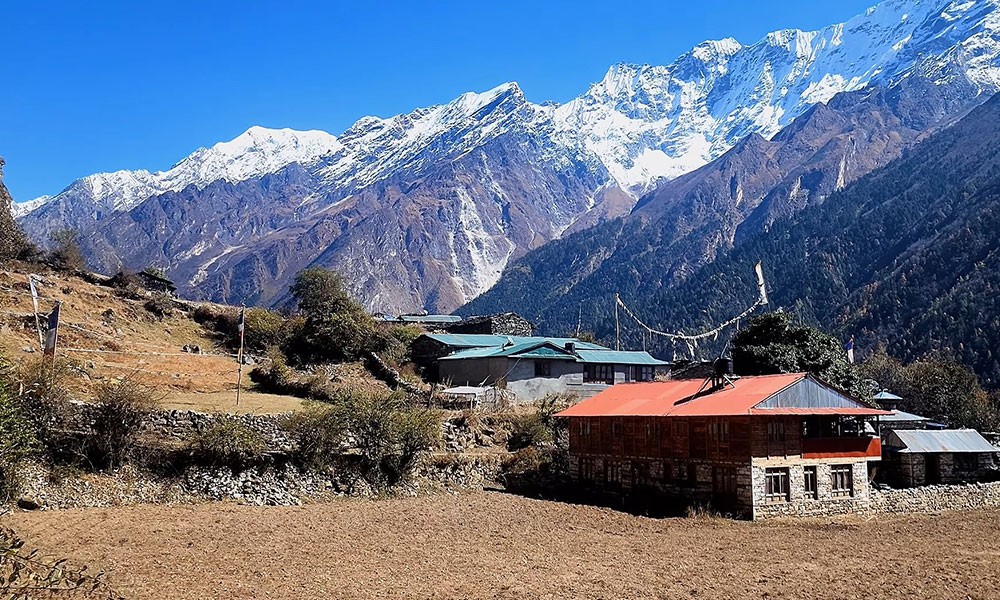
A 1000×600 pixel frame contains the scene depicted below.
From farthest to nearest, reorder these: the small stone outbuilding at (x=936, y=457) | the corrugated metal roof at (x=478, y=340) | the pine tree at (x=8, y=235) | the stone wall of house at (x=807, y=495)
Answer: the corrugated metal roof at (x=478, y=340)
the pine tree at (x=8, y=235)
the small stone outbuilding at (x=936, y=457)
the stone wall of house at (x=807, y=495)

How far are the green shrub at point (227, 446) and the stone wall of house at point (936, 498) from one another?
26.3 metres

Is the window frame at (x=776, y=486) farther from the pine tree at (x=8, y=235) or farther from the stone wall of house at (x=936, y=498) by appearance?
the pine tree at (x=8, y=235)

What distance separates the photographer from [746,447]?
104 feet

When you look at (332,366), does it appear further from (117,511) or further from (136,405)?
(117,511)

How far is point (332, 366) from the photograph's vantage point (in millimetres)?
54969

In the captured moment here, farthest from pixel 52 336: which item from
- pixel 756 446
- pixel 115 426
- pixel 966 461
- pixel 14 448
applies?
pixel 966 461

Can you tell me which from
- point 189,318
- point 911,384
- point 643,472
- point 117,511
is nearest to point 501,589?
point 117,511

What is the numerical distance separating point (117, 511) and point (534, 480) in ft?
61.3

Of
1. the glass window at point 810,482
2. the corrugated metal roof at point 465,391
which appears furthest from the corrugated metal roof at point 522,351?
the glass window at point 810,482

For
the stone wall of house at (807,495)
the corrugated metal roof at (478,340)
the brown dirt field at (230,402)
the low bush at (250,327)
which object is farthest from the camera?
the corrugated metal roof at (478,340)

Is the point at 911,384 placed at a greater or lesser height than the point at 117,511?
greater

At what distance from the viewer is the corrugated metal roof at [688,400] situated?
3284 cm

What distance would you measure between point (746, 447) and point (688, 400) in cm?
502

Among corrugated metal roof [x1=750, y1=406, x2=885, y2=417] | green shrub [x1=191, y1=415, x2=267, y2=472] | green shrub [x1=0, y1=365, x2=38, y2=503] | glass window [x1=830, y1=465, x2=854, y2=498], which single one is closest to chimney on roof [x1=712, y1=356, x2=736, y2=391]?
corrugated metal roof [x1=750, y1=406, x2=885, y2=417]
